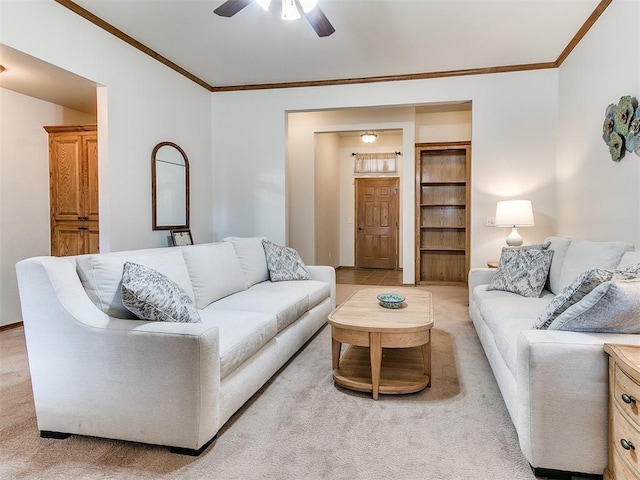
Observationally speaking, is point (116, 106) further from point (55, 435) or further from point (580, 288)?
point (580, 288)

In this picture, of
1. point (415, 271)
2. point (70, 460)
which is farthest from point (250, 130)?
point (70, 460)

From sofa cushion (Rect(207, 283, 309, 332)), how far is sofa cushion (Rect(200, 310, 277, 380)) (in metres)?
0.14

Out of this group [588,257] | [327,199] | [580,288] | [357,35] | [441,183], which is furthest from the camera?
[327,199]

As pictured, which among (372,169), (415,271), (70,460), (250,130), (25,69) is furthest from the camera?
(372,169)

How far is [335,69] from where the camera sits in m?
5.09

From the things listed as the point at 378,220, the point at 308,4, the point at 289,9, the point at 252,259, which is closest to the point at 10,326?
the point at 252,259

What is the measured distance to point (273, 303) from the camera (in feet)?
10.1

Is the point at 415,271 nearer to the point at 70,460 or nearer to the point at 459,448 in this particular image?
the point at 459,448

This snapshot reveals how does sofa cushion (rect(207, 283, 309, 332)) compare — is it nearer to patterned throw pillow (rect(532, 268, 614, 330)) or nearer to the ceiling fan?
patterned throw pillow (rect(532, 268, 614, 330))

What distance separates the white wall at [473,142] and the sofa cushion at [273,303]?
2.37 metres

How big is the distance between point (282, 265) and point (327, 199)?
14.6 ft

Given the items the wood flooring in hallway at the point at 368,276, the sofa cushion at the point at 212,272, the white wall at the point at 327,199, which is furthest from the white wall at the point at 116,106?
the wood flooring in hallway at the point at 368,276

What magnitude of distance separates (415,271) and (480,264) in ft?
4.94

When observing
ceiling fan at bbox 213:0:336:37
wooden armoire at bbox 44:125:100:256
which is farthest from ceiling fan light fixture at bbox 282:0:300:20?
wooden armoire at bbox 44:125:100:256
